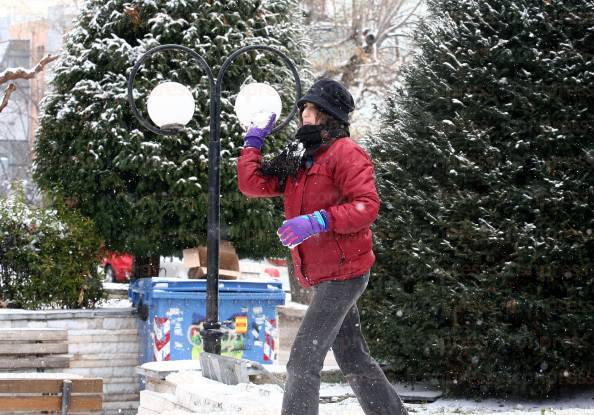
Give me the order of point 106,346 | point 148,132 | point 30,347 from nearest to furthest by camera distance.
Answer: point 30,347
point 106,346
point 148,132

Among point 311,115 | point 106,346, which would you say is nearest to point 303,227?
point 311,115

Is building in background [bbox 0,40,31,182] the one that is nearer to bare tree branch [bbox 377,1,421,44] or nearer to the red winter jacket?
bare tree branch [bbox 377,1,421,44]

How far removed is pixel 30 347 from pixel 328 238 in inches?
225

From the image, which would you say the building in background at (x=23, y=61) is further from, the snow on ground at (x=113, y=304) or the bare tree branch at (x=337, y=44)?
the snow on ground at (x=113, y=304)

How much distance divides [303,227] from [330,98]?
2.46 feet

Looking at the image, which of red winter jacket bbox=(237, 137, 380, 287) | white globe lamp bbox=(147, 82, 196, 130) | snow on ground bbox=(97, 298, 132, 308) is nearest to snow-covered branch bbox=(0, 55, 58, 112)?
snow on ground bbox=(97, 298, 132, 308)

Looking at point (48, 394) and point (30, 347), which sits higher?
point (30, 347)

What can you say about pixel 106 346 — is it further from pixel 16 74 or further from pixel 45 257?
pixel 16 74

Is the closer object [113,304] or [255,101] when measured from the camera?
[255,101]

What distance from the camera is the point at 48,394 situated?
6.44 metres

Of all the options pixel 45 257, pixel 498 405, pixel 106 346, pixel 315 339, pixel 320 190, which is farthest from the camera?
pixel 45 257

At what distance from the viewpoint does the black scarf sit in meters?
4.42

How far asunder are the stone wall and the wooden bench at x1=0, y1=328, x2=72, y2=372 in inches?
45.6

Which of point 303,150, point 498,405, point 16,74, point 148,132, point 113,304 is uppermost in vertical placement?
point 16,74
